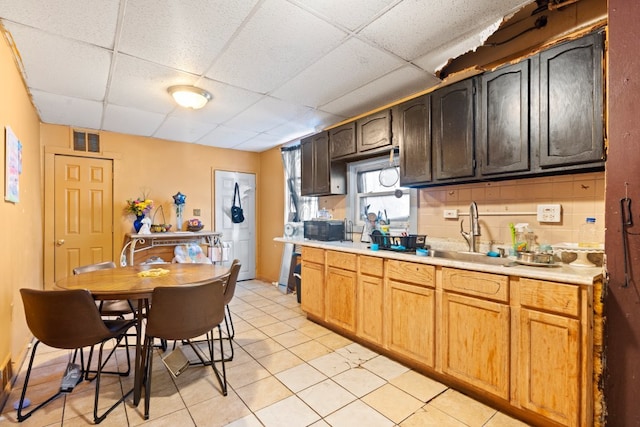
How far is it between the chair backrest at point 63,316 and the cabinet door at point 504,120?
280cm

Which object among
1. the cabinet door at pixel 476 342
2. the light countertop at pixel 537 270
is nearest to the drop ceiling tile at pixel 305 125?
the light countertop at pixel 537 270

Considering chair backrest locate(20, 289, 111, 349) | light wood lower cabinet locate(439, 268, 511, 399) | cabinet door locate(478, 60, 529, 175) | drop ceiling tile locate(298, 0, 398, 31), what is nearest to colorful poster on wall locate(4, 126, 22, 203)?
chair backrest locate(20, 289, 111, 349)

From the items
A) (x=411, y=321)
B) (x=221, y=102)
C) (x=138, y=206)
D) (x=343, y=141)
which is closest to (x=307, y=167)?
(x=343, y=141)

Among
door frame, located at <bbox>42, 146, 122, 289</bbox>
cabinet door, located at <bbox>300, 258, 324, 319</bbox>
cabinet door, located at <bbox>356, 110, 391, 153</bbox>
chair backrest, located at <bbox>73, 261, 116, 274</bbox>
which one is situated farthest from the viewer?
door frame, located at <bbox>42, 146, 122, 289</bbox>

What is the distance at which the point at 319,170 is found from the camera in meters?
3.91

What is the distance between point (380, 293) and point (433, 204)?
1033 mm

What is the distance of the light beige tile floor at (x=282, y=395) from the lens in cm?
186

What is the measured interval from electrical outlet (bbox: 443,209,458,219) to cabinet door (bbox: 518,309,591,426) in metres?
1.16

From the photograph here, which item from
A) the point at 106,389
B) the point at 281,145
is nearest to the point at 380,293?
the point at 106,389

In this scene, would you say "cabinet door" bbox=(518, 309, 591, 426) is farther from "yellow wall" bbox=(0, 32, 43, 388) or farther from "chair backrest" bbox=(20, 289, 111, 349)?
"yellow wall" bbox=(0, 32, 43, 388)

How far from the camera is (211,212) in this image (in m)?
5.32

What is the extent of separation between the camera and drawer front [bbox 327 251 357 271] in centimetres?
295

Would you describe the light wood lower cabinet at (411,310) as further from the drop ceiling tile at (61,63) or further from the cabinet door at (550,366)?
the drop ceiling tile at (61,63)

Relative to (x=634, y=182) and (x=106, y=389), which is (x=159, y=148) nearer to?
(x=106, y=389)
